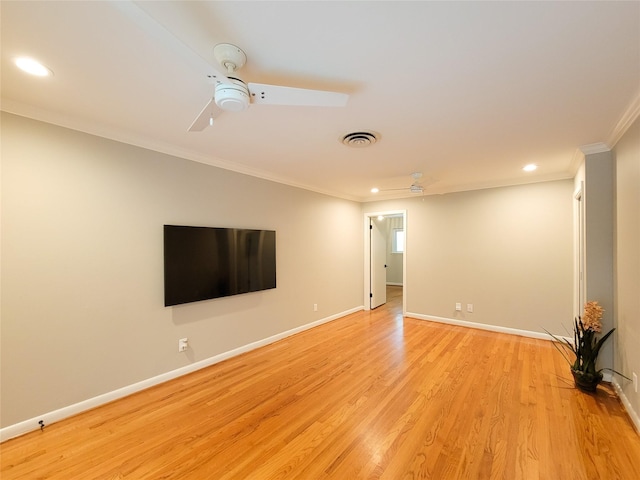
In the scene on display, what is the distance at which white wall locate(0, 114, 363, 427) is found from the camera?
2.04 m

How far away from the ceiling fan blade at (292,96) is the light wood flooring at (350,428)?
2.20 meters

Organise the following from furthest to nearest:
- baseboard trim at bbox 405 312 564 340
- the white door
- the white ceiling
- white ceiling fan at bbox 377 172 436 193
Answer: the white door → baseboard trim at bbox 405 312 564 340 → white ceiling fan at bbox 377 172 436 193 → the white ceiling

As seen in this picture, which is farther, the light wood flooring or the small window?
the small window

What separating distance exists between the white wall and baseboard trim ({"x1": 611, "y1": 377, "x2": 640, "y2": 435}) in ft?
12.0

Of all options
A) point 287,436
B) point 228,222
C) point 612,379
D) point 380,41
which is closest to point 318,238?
point 228,222

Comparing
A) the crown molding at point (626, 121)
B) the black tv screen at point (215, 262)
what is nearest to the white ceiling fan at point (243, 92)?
the black tv screen at point (215, 262)

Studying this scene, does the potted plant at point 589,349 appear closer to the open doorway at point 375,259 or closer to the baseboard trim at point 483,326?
the baseboard trim at point 483,326

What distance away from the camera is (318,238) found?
15.6 feet

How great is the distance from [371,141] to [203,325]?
2.72 meters

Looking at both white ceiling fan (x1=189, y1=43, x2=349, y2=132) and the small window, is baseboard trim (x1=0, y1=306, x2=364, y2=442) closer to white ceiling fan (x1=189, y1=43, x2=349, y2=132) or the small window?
white ceiling fan (x1=189, y1=43, x2=349, y2=132)

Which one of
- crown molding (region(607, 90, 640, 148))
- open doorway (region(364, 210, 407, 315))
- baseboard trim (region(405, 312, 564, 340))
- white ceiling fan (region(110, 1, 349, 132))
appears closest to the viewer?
white ceiling fan (region(110, 1, 349, 132))

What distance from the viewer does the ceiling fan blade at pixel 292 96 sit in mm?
1441

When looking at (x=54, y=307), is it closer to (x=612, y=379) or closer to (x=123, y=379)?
(x=123, y=379)

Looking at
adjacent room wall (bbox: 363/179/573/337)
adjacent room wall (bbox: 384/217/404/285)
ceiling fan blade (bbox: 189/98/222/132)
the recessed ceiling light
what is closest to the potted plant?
adjacent room wall (bbox: 363/179/573/337)
